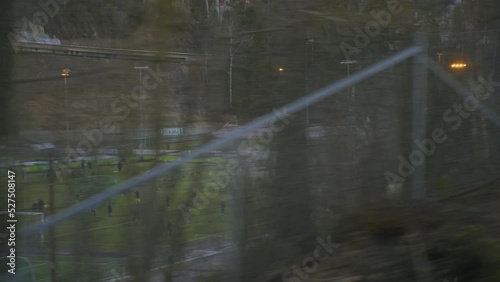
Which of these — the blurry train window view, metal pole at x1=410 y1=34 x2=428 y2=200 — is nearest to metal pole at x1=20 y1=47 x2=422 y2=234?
the blurry train window view

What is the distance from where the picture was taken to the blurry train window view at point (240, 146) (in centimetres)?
530

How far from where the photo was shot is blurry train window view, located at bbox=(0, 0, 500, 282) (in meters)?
5.30

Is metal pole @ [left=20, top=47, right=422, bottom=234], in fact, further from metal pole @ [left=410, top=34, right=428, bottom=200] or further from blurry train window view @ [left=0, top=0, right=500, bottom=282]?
metal pole @ [left=410, top=34, right=428, bottom=200]

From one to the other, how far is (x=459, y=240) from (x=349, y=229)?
2.69ft

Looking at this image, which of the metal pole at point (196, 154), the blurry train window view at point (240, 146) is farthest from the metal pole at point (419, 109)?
the metal pole at point (196, 154)

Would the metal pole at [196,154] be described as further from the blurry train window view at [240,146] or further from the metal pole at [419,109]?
the metal pole at [419,109]

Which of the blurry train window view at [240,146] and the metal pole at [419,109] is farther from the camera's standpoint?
the metal pole at [419,109]

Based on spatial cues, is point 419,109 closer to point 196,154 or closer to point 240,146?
point 240,146

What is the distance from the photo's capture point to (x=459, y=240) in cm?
520

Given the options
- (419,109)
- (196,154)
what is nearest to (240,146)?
(196,154)

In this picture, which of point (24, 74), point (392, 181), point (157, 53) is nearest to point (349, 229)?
point (392, 181)

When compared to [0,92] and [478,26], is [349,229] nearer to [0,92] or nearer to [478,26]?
[478,26]

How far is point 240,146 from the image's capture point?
5324 mm

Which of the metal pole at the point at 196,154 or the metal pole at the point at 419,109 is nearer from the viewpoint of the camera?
the metal pole at the point at 196,154
